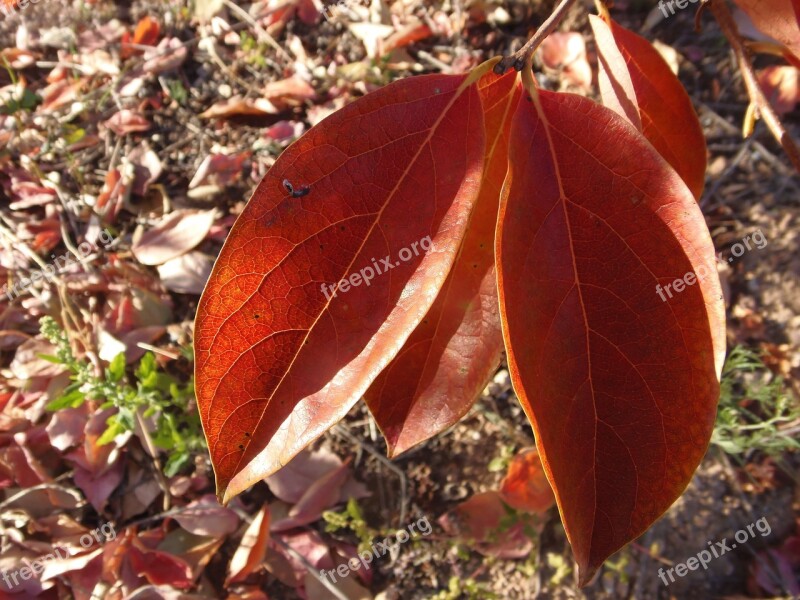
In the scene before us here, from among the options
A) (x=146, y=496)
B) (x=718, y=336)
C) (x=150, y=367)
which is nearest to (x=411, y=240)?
(x=718, y=336)

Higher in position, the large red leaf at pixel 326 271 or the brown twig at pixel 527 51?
the brown twig at pixel 527 51

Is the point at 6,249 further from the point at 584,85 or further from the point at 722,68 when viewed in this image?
the point at 722,68

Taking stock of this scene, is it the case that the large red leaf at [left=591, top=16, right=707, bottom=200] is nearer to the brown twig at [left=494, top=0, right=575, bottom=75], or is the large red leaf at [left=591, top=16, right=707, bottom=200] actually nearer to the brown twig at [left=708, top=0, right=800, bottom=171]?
the brown twig at [left=708, top=0, right=800, bottom=171]

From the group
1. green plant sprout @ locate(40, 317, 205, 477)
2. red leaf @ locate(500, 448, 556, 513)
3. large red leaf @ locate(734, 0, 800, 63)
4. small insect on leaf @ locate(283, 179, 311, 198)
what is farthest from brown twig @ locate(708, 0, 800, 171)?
green plant sprout @ locate(40, 317, 205, 477)

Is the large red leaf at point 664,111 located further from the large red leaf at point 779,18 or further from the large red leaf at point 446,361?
the large red leaf at point 446,361

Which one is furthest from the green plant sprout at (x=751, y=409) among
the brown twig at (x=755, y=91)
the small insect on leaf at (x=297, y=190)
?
the small insect on leaf at (x=297, y=190)

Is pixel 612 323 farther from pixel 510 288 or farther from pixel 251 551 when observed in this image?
pixel 251 551
